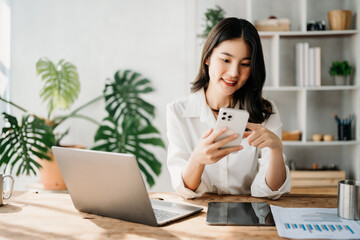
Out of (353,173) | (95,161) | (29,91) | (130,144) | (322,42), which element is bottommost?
(353,173)

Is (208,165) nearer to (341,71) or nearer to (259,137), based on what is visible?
(259,137)

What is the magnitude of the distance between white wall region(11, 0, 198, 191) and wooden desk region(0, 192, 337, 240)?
2.19 m

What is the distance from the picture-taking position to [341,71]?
2979 mm

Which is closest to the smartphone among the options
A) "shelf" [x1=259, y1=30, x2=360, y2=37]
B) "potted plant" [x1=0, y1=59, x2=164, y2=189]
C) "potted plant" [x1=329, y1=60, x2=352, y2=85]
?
A: "potted plant" [x1=0, y1=59, x2=164, y2=189]

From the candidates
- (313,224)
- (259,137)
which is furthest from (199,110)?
(313,224)

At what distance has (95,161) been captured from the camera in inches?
40.9

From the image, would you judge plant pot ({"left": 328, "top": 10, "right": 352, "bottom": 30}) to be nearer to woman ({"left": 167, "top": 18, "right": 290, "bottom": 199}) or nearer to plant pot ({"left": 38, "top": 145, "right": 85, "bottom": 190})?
woman ({"left": 167, "top": 18, "right": 290, "bottom": 199})

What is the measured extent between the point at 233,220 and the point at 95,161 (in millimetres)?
413

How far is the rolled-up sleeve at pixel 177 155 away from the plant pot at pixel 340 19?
189 cm

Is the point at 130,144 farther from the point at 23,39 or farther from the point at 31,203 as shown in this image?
the point at 31,203

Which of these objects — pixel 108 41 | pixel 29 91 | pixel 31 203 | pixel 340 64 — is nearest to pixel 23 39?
pixel 29 91

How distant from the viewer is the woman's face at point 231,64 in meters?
1.54

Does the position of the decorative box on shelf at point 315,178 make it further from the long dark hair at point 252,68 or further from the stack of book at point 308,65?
the long dark hair at point 252,68

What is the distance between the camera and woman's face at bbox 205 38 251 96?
154cm
